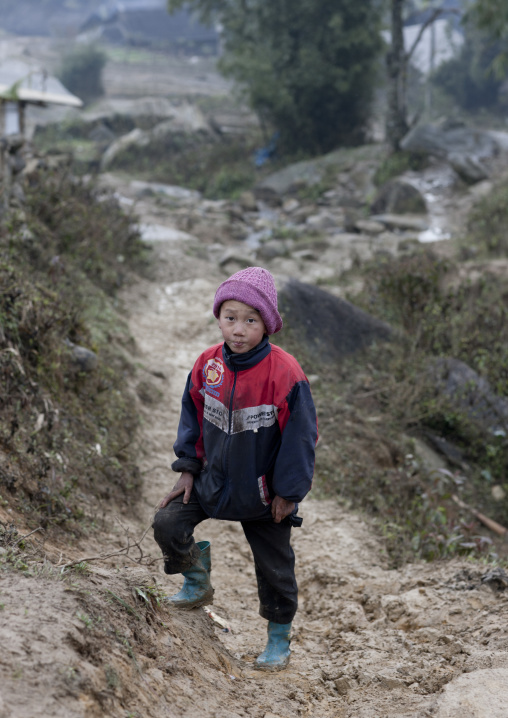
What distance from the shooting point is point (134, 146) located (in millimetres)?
18016

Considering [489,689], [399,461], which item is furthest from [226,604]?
[399,461]

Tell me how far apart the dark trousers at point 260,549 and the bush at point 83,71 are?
28014mm

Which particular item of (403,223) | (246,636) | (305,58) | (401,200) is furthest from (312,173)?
(246,636)

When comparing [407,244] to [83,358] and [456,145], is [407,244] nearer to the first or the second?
Result: [456,145]

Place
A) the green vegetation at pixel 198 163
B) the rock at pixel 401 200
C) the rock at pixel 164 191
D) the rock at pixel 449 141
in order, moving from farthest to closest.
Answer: the green vegetation at pixel 198 163
the rock at pixel 449 141
the rock at pixel 164 191
the rock at pixel 401 200

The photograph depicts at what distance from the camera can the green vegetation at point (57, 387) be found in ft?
9.94

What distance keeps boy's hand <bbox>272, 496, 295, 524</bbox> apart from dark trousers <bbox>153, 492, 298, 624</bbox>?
0.27 feet

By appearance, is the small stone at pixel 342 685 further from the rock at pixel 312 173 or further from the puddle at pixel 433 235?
the rock at pixel 312 173

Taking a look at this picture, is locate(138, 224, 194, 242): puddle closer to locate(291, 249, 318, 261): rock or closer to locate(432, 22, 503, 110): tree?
locate(291, 249, 318, 261): rock

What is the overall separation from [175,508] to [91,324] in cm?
332

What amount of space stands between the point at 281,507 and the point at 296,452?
0.21 meters

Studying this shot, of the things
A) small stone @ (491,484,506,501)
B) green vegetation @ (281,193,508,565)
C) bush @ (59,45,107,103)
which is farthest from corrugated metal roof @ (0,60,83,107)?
bush @ (59,45,107,103)

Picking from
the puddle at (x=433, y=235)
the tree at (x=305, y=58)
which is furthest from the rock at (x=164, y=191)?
the puddle at (x=433, y=235)

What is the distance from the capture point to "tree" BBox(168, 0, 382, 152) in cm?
1623
